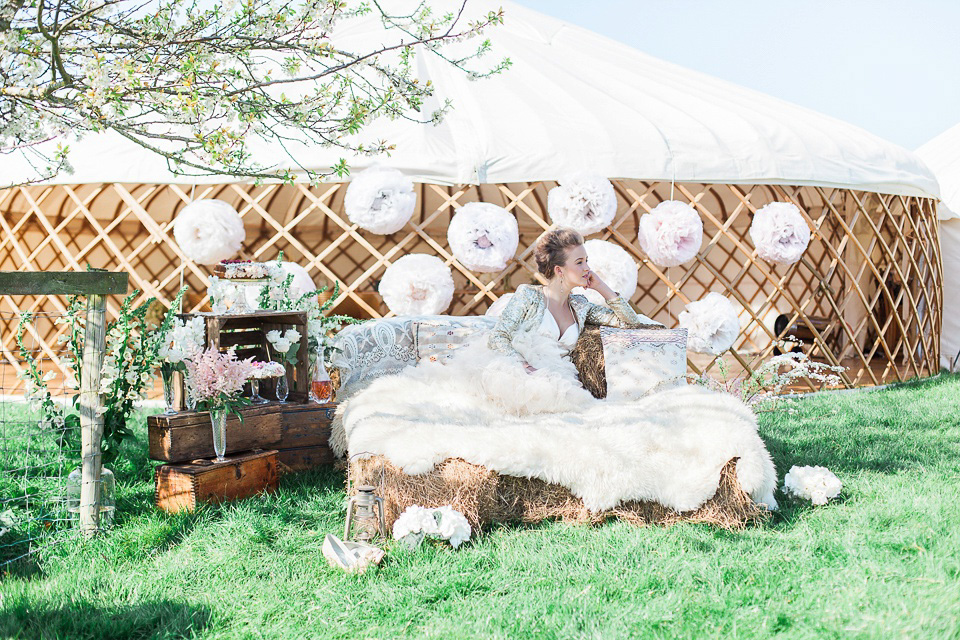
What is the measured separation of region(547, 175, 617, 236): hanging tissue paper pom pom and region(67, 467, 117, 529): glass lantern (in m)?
2.29

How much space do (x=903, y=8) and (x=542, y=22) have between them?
13.9 feet

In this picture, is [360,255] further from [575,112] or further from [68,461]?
[68,461]

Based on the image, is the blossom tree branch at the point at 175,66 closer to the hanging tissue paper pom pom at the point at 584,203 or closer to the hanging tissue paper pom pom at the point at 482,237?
the hanging tissue paper pom pom at the point at 482,237

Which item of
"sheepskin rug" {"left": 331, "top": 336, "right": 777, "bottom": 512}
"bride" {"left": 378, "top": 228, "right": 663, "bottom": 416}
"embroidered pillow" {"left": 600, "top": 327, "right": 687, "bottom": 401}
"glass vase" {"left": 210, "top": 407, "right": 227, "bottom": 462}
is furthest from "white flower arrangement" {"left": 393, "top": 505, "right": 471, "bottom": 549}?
"embroidered pillow" {"left": 600, "top": 327, "right": 687, "bottom": 401}

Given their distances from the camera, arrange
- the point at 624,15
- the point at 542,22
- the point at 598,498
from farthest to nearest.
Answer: the point at 624,15
the point at 542,22
the point at 598,498

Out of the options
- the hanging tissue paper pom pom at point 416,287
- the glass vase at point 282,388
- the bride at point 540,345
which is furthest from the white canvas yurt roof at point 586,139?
the glass vase at point 282,388

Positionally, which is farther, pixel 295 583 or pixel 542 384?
pixel 542 384

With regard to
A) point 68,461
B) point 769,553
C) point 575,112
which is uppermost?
point 575,112

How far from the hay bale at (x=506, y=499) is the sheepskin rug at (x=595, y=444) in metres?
0.03

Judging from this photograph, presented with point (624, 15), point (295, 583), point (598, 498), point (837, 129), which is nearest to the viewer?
point (295, 583)

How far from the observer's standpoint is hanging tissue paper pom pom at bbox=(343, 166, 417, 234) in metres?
3.55

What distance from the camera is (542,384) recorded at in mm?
2469

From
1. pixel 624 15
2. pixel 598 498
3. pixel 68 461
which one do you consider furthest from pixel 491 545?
pixel 624 15

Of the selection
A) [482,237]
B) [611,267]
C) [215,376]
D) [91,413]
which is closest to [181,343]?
[215,376]
